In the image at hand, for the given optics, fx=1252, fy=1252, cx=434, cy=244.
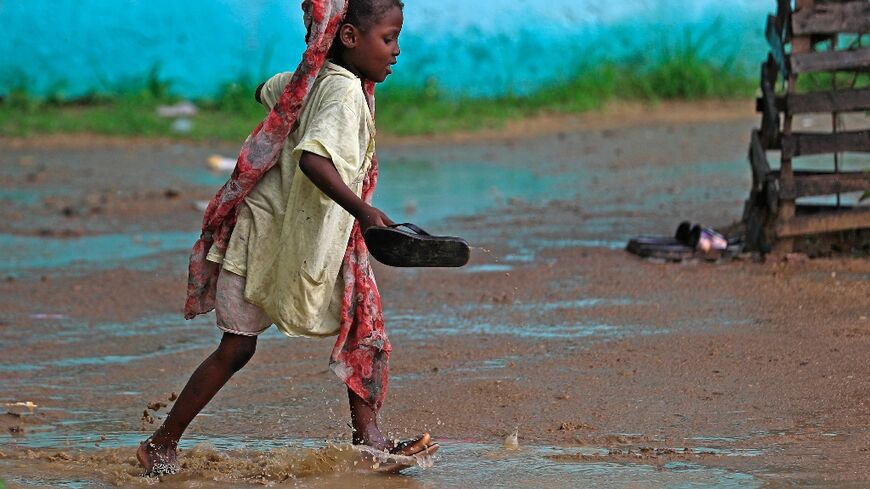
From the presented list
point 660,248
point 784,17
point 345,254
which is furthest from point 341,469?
point 784,17

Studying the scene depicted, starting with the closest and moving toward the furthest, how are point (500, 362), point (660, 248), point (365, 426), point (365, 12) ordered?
point (365, 12)
point (365, 426)
point (500, 362)
point (660, 248)

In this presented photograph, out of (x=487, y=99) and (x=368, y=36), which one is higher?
(x=487, y=99)

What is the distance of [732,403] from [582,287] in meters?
2.06

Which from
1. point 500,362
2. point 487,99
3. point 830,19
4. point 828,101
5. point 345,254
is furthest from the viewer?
point 487,99

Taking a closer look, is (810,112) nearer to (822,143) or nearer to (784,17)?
(822,143)

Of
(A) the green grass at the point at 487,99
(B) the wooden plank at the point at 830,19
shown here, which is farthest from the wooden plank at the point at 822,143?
(A) the green grass at the point at 487,99

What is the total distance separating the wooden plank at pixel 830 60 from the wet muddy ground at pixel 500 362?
100 cm

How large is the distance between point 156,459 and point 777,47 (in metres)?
4.18

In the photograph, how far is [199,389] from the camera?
379 cm

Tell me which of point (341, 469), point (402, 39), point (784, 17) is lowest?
point (341, 469)

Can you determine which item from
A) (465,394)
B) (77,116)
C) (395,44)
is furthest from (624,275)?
(77,116)

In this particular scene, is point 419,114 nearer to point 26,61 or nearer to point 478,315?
point 26,61

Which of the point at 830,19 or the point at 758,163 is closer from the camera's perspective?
the point at 830,19

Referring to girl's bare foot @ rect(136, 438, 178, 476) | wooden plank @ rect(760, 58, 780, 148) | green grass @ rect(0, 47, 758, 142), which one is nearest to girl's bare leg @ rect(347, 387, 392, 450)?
girl's bare foot @ rect(136, 438, 178, 476)
